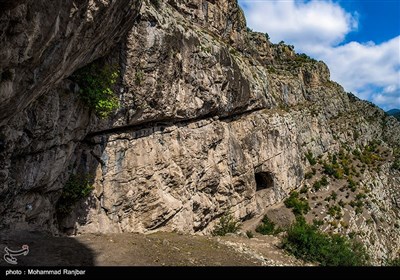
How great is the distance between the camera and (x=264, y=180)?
148 ft

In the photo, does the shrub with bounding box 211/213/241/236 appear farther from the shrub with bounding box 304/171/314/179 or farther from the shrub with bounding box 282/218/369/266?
the shrub with bounding box 304/171/314/179

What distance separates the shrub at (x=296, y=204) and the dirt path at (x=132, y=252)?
28.8m

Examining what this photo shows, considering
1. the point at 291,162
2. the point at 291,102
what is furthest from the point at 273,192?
the point at 291,102

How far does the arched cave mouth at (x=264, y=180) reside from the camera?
44.2m

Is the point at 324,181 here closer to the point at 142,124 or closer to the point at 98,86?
the point at 142,124

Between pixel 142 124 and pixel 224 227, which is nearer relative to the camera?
pixel 142 124

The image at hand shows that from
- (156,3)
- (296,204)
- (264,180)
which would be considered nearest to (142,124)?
(156,3)

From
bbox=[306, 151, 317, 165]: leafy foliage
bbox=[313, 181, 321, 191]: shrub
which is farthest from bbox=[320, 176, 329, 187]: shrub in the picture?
bbox=[306, 151, 317, 165]: leafy foliage

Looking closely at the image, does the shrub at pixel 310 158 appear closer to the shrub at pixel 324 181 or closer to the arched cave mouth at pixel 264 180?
the shrub at pixel 324 181

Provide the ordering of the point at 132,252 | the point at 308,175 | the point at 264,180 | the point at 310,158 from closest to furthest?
1. the point at 132,252
2. the point at 264,180
3. the point at 308,175
4. the point at 310,158

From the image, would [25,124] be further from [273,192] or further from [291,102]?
[291,102]

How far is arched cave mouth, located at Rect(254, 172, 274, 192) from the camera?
44.2 metres

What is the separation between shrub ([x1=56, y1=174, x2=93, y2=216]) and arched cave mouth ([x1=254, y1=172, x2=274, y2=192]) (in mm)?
28263

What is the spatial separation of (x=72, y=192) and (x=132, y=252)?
7.43 metres
